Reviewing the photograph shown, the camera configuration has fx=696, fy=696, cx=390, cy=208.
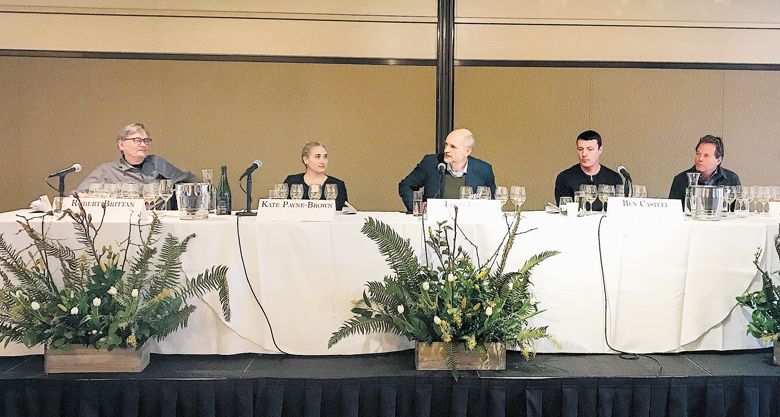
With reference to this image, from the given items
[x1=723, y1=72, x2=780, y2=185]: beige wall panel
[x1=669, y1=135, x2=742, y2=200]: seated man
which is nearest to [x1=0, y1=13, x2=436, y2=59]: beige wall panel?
[x1=669, y1=135, x2=742, y2=200]: seated man

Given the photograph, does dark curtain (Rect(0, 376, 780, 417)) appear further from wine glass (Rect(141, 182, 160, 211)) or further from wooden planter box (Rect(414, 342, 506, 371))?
wine glass (Rect(141, 182, 160, 211))

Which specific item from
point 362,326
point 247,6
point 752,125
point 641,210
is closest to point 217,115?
point 247,6

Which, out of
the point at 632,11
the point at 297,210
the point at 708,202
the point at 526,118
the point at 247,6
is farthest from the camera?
the point at 526,118

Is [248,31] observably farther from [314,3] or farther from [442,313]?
[442,313]

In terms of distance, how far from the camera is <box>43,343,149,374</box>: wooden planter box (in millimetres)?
2670

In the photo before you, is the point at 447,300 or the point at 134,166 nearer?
the point at 447,300

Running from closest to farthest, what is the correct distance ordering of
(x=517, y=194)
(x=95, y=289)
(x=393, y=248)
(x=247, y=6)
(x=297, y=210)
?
(x=95, y=289) < (x=393, y=248) < (x=297, y=210) < (x=517, y=194) < (x=247, y=6)

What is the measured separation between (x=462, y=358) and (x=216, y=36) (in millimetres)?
3666

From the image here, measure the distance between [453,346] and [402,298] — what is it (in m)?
0.27

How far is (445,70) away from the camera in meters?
5.40

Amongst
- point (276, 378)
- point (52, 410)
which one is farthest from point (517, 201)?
point (52, 410)

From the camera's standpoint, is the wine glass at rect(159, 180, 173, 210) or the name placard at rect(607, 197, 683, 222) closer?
the name placard at rect(607, 197, 683, 222)

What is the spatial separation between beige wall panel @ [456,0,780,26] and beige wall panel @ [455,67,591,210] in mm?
430

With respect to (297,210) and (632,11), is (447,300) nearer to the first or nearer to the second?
(297,210)
